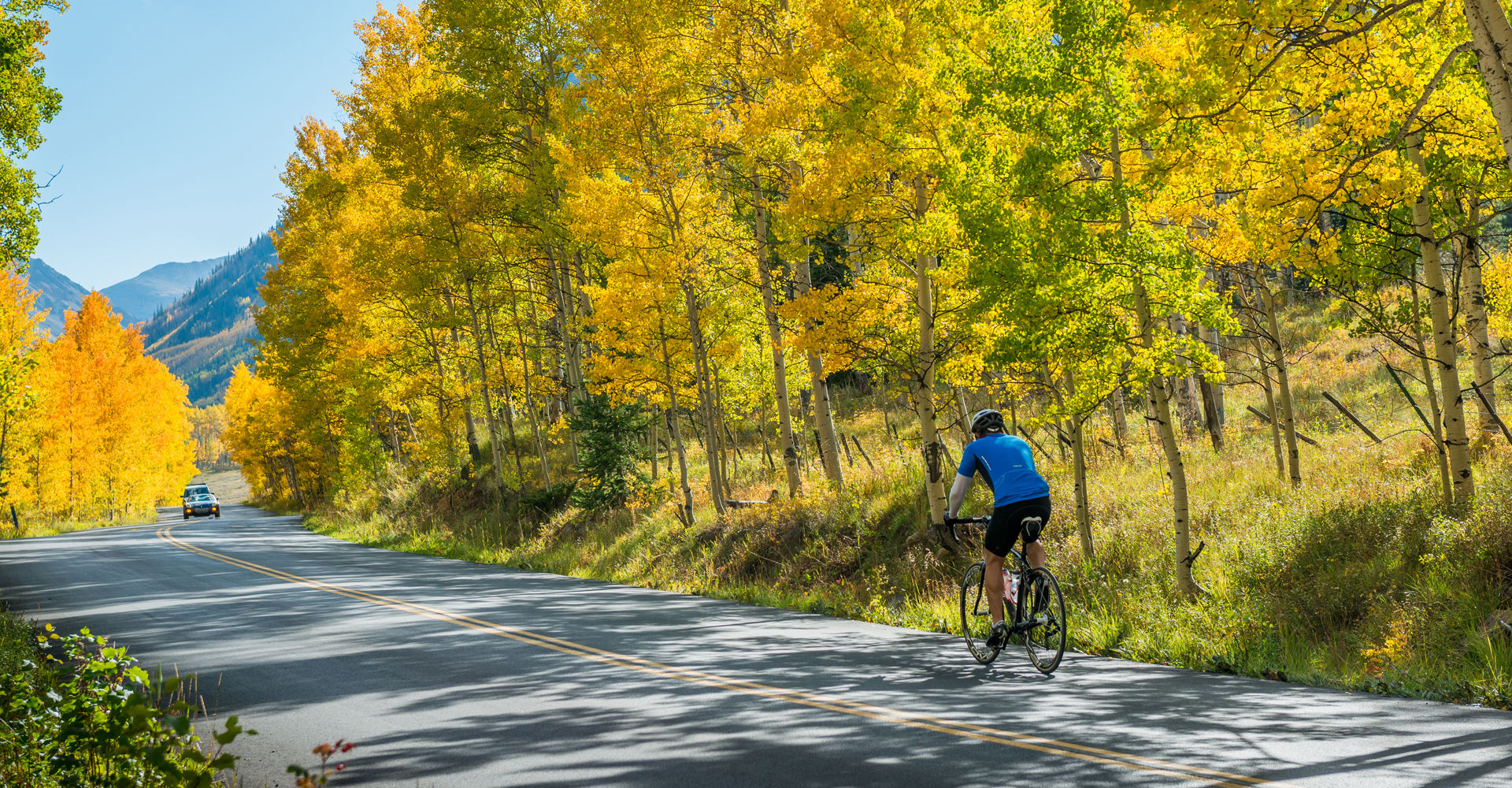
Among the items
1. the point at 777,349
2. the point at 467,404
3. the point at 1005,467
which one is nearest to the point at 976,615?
the point at 1005,467

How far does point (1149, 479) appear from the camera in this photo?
498 inches

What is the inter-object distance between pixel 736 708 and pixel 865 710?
98 centimetres

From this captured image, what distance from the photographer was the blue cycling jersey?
24.1ft

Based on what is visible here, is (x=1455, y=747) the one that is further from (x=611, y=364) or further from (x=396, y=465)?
(x=396, y=465)

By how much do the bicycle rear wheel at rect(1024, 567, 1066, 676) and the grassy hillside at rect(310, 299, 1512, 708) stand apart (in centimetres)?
106

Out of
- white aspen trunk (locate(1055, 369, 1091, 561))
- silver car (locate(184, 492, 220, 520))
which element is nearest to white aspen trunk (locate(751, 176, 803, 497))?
white aspen trunk (locate(1055, 369, 1091, 561))

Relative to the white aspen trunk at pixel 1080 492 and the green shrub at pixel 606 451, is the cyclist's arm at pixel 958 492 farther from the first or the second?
the green shrub at pixel 606 451

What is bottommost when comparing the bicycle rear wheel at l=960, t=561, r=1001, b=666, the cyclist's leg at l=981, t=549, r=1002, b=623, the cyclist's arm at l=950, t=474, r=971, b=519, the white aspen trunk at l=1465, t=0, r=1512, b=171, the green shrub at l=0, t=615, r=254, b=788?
the bicycle rear wheel at l=960, t=561, r=1001, b=666

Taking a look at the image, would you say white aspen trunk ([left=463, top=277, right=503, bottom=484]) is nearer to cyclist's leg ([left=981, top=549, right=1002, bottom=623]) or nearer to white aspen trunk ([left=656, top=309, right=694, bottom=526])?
white aspen trunk ([left=656, top=309, right=694, bottom=526])

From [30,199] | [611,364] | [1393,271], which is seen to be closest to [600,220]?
[611,364]

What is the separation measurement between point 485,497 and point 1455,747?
83.5ft

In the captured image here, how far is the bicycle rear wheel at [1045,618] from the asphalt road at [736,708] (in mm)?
149

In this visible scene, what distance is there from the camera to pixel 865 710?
6.28 m

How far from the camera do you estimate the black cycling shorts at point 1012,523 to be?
733 centimetres
